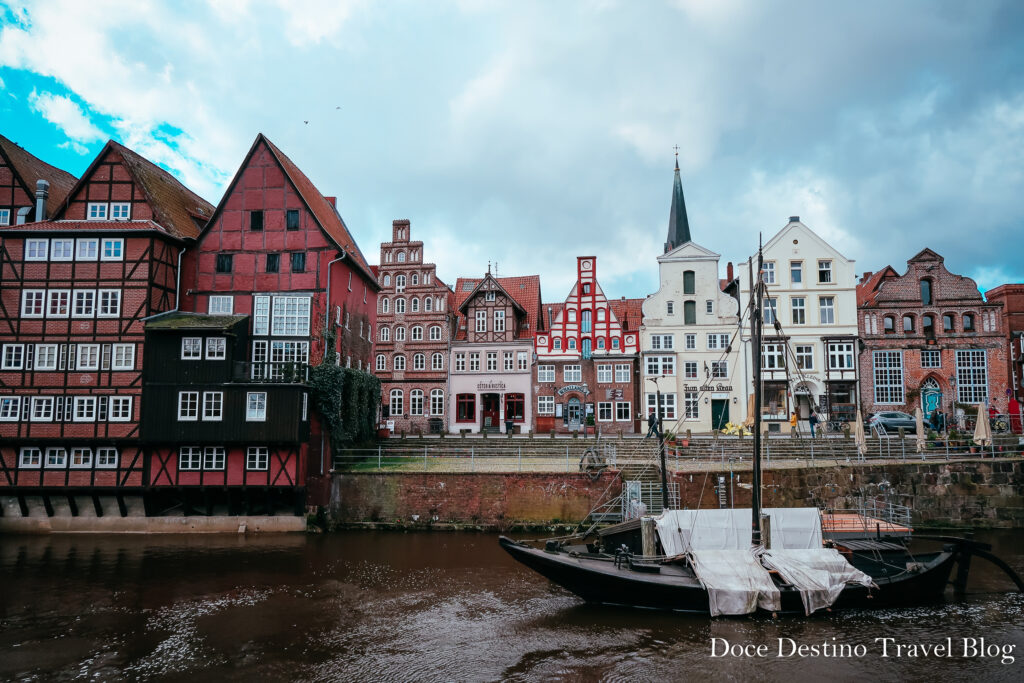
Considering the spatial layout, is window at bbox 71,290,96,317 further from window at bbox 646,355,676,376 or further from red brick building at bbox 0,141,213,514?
window at bbox 646,355,676,376

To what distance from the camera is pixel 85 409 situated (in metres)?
26.1

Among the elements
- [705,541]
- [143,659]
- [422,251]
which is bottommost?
[143,659]

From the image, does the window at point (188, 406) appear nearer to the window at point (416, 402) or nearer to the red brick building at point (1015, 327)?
the window at point (416, 402)

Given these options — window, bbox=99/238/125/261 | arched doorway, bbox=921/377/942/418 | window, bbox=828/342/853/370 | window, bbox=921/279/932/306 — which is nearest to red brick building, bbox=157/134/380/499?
window, bbox=99/238/125/261

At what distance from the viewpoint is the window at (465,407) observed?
139 feet

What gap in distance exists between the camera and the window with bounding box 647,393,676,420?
3922 centimetres

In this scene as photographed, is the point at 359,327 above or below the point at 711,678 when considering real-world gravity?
above

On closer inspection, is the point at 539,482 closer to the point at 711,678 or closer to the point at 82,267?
the point at 711,678

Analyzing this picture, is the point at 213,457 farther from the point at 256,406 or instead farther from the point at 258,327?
the point at 258,327

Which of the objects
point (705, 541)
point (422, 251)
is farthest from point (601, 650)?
point (422, 251)

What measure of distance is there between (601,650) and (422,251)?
106ft

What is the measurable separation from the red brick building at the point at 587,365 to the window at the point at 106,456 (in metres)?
23.2

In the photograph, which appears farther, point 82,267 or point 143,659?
point 82,267

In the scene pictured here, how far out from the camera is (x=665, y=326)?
1567 inches
